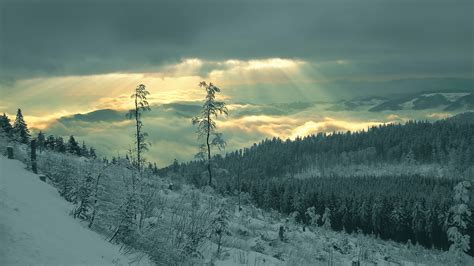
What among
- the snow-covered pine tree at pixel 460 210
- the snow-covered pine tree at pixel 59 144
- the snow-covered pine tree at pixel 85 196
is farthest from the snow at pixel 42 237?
the snow-covered pine tree at pixel 59 144

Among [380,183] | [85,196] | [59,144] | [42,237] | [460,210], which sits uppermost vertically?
[59,144]

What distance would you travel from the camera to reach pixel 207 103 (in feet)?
104

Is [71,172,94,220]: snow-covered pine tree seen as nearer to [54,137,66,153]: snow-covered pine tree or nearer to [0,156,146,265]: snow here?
[0,156,146,265]: snow

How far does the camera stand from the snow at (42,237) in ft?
18.2

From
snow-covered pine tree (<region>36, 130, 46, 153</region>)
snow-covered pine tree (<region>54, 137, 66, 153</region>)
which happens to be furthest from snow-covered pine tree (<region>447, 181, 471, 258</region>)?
snow-covered pine tree (<region>54, 137, 66, 153</region>)

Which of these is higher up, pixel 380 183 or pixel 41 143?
pixel 41 143

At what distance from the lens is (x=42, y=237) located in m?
6.17

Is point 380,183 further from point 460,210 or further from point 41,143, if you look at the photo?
point 41,143

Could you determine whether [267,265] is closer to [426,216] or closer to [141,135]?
[141,135]

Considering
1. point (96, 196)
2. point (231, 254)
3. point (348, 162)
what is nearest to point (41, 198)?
point (96, 196)

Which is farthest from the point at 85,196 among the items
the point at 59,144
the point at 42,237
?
the point at 59,144

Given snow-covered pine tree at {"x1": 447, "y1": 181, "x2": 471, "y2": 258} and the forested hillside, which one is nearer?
snow-covered pine tree at {"x1": 447, "y1": 181, "x2": 471, "y2": 258}

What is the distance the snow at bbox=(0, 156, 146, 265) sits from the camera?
5.54 meters

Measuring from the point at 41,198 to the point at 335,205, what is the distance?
87.0m
